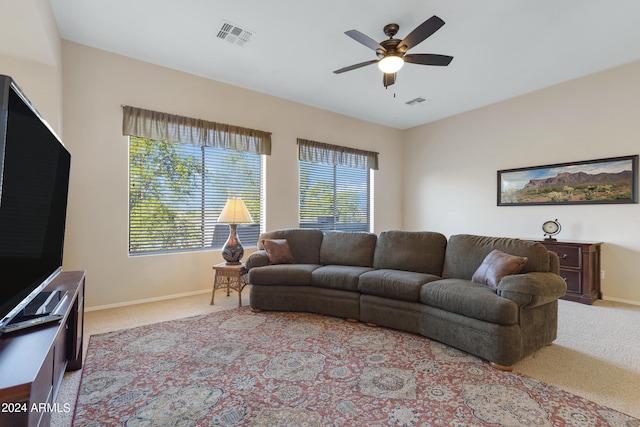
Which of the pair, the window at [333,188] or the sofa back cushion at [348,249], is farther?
the window at [333,188]

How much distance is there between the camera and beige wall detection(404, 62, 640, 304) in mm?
3964

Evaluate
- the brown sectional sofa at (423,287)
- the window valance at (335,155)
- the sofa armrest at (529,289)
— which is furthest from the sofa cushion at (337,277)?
the window valance at (335,155)

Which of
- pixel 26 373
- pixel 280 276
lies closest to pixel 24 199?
pixel 26 373

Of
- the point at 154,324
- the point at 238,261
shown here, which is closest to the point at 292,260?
the point at 238,261

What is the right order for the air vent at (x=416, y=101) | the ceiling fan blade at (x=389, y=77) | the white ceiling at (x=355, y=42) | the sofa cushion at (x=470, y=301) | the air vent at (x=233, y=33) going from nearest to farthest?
the sofa cushion at (x=470, y=301)
the white ceiling at (x=355, y=42)
the air vent at (x=233, y=33)
the ceiling fan blade at (x=389, y=77)
the air vent at (x=416, y=101)

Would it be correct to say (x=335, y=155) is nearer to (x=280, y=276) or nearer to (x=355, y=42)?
(x=355, y=42)

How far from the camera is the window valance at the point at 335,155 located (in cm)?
528

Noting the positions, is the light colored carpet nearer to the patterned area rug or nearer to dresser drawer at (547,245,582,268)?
the patterned area rug

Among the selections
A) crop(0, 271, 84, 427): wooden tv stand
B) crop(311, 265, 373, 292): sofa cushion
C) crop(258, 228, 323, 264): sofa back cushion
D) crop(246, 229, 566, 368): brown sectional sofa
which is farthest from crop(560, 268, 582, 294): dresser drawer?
crop(0, 271, 84, 427): wooden tv stand

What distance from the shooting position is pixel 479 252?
2.94m

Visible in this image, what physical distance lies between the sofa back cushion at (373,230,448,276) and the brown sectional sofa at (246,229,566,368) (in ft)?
0.03

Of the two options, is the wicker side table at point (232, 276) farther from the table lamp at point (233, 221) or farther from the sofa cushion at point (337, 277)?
the sofa cushion at point (337, 277)

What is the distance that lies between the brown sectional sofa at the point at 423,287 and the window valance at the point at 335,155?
175 cm

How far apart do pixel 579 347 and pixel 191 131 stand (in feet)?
15.7
